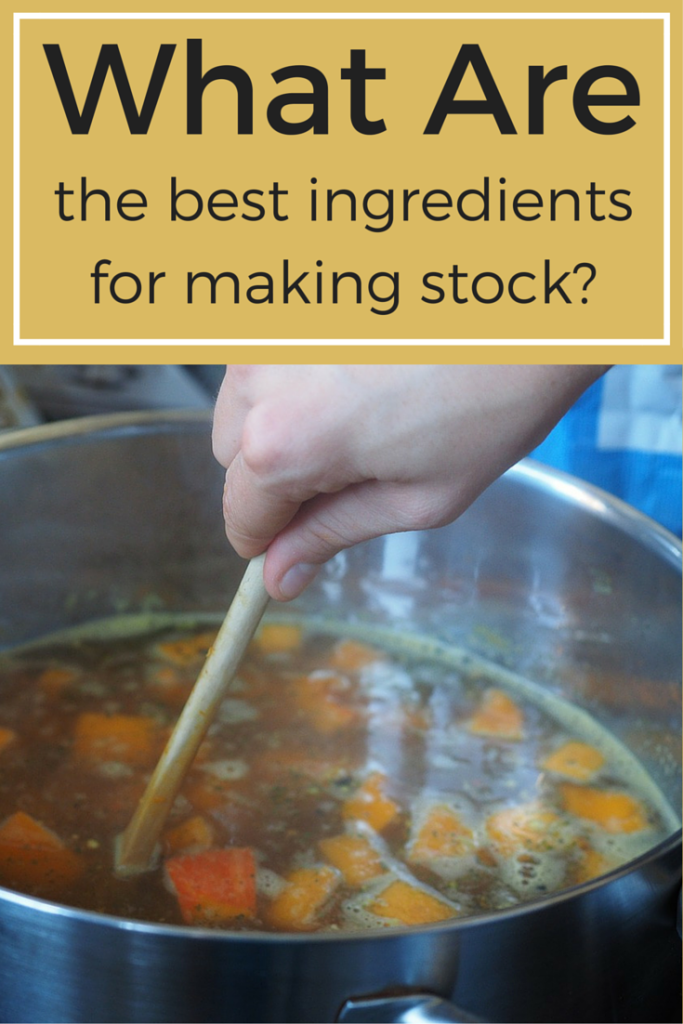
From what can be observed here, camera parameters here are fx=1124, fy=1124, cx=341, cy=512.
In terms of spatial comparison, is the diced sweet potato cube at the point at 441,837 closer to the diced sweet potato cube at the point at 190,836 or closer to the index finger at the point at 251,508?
the diced sweet potato cube at the point at 190,836

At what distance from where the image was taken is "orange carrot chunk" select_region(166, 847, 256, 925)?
2.66ft

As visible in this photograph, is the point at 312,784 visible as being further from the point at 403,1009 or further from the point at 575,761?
the point at 403,1009

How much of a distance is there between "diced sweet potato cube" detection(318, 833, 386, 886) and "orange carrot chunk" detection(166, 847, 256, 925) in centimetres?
7

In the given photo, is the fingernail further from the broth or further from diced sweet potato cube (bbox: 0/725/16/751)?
diced sweet potato cube (bbox: 0/725/16/751)

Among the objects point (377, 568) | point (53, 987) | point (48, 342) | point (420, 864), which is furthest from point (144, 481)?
point (53, 987)

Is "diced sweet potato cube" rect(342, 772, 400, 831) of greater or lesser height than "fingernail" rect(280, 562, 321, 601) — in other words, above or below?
below

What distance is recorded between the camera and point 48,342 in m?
0.81

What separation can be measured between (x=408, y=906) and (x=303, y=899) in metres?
0.08

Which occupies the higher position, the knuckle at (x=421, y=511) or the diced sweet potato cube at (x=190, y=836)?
the knuckle at (x=421, y=511)

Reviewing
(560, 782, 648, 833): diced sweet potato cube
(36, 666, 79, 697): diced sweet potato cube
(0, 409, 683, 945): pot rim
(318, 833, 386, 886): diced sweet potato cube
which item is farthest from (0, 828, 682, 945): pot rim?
(36, 666, 79, 697): diced sweet potato cube

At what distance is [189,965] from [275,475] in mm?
242

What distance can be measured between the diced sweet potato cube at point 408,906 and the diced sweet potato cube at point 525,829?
0.36ft

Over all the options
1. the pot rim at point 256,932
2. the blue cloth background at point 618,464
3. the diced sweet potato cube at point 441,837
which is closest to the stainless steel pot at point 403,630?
A: the pot rim at point 256,932

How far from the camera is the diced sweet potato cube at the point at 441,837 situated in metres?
0.94
